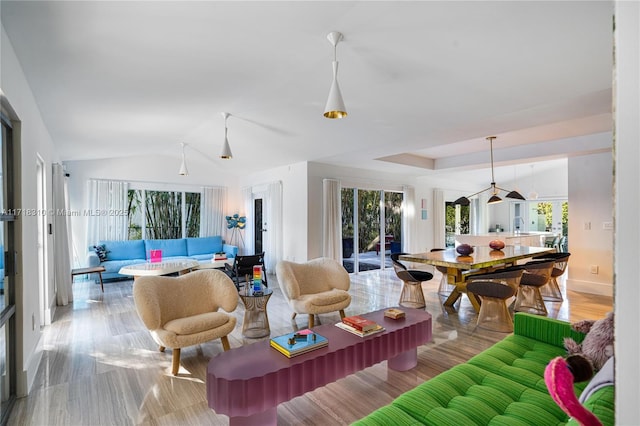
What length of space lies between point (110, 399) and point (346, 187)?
19.1 ft

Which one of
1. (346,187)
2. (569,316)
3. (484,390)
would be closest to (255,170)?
(346,187)

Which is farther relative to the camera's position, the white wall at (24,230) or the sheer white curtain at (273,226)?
the sheer white curtain at (273,226)

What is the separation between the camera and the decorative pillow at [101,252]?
6.59m

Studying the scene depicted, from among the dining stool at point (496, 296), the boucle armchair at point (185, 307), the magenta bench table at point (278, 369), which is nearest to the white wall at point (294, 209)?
the boucle armchair at point (185, 307)

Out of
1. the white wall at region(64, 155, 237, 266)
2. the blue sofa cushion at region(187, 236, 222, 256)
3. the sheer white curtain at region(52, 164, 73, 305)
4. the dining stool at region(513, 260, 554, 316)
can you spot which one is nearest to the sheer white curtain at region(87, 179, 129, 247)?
the white wall at region(64, 155, 237, 266)

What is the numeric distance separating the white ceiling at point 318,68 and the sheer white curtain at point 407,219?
3292 mm

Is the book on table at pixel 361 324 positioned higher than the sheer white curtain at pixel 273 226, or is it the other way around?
the sheer white curtain at pixel 273 226

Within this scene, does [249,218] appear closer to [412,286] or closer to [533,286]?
[412,286]

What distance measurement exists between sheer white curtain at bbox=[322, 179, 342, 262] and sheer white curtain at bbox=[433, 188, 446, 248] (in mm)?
3652

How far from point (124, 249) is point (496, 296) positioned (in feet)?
22.8

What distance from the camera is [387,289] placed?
6.12 metres

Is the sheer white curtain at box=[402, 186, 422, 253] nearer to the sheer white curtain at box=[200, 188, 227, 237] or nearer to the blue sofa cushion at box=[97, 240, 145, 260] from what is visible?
the sheer white curtain at box=[200, 188, 227, 237]

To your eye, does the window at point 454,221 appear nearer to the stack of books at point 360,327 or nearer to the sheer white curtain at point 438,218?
the sheer white curtain at point 438,218

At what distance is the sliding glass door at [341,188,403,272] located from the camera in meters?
7.60
